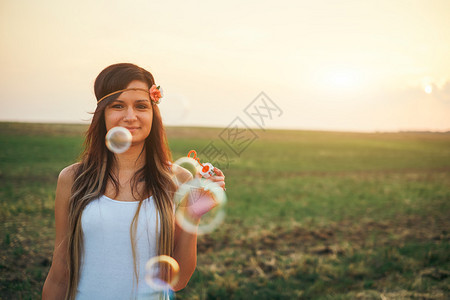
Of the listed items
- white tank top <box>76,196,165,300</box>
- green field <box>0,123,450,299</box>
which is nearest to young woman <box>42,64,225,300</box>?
white tank top <box>76,196,165,300</box>

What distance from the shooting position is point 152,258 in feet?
6.44

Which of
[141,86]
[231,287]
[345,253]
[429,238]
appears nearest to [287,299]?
[231,287]

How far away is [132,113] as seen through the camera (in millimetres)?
1947

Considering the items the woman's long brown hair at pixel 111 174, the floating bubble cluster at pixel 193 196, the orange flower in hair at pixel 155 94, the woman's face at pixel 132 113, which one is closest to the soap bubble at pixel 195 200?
the floating bubble cluster at pixel 193 196

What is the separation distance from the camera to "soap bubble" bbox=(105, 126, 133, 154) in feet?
6.36

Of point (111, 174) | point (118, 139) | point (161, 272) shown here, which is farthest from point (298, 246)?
point (118, 139)

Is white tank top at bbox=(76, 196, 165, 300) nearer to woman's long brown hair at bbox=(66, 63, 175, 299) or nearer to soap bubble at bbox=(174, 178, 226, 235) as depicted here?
woman's long brown hair at bbox=(66, 63, 175, 299)

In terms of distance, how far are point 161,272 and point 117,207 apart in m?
0.55

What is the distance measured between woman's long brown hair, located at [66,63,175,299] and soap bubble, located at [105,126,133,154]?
0.43 ft

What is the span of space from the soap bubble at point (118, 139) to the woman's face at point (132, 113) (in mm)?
31

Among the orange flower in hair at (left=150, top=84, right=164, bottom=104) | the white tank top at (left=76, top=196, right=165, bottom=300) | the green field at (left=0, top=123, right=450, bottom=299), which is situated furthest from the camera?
the green field at (left=0, top=123, right=450, bottom=299)

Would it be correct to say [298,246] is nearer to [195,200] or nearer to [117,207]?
[195,200]

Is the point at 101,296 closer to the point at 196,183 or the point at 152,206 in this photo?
the point at 152,206

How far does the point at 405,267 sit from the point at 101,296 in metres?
6.09
